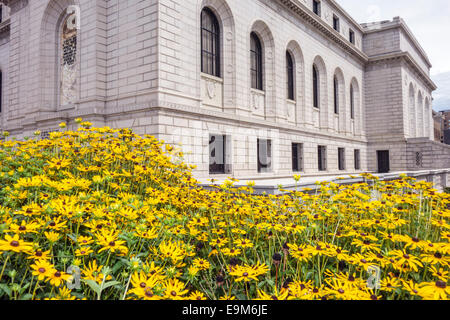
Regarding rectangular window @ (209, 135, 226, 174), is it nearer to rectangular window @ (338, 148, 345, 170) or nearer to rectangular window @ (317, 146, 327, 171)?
rectangular window @ (317, 146, 327, 171)

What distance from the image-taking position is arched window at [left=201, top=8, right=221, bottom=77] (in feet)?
50.8

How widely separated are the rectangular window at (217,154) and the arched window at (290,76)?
28.5 feet

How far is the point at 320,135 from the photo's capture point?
23609 mm

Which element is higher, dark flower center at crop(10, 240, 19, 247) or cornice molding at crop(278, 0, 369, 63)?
cornice molding at crop(278, 0, 369, 63)

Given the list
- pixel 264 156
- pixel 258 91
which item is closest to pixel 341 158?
pixel 264 156

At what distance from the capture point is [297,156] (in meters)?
21.7

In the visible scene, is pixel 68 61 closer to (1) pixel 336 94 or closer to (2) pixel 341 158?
(1) pixel 336 94

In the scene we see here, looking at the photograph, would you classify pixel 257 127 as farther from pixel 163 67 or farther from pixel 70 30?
pixel 70 30

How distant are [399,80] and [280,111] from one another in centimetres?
1898

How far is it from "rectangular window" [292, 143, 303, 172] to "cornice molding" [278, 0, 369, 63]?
9480mm

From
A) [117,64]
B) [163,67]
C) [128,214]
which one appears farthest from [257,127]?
[128,214]

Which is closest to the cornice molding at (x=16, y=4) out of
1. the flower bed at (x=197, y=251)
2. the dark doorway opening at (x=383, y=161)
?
the flower bed at (x=197, y=251)

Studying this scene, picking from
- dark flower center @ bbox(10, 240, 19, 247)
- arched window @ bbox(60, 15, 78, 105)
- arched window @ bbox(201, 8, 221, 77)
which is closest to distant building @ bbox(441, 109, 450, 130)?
arched window @ bbox(201, 8, 221, 77)

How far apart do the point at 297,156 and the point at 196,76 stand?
11077mm
